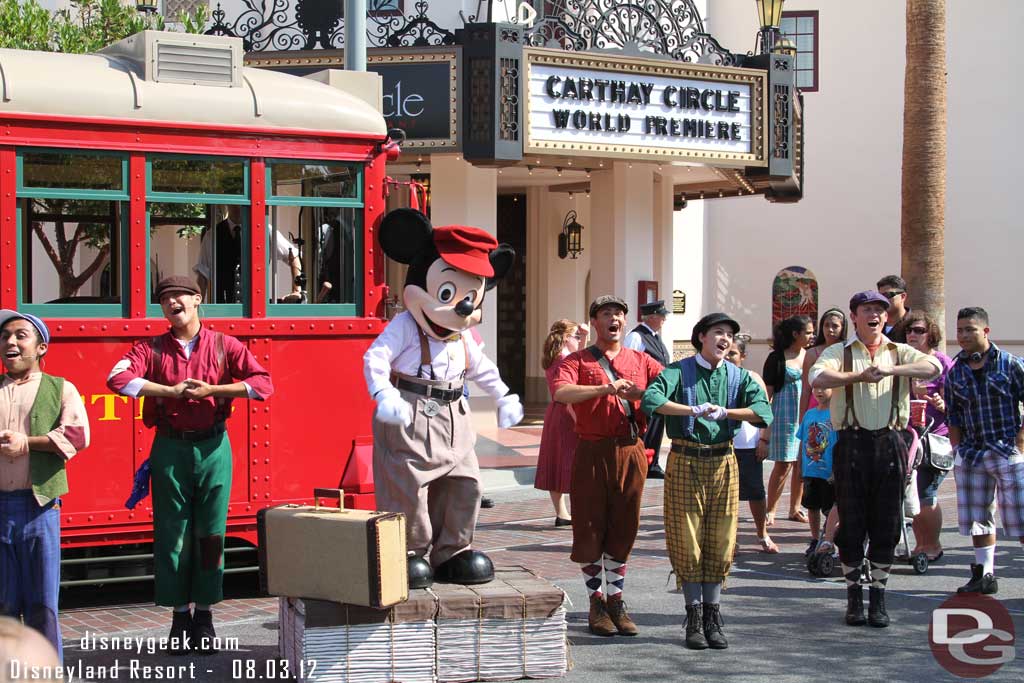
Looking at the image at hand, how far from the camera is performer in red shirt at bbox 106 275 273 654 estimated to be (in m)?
6.43

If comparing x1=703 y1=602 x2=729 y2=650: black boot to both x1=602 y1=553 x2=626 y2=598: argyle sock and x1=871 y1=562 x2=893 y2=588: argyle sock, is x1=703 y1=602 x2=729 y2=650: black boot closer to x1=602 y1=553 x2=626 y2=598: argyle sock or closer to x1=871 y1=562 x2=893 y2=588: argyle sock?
x1=602 y1=553 x2=626 y2=598: argyle sock

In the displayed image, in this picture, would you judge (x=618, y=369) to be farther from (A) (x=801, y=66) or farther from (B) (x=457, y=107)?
(A) (x=801, y=66)

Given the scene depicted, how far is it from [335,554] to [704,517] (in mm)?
2078

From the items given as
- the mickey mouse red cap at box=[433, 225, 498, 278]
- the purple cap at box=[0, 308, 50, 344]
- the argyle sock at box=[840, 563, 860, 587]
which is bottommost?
the argyle sock at box=[840, 563, 860, 587]

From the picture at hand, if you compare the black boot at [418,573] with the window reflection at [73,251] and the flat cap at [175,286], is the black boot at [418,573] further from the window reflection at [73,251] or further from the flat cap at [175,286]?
the window reflection at [73,251]

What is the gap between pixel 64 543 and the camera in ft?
24.2

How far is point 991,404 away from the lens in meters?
8.08

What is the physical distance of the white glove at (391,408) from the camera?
6.08 metres

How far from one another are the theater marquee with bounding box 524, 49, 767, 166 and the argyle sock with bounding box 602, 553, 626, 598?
8.74m

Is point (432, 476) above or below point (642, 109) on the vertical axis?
below

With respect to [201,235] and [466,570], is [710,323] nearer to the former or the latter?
[466,570]

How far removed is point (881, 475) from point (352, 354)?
3.28 m

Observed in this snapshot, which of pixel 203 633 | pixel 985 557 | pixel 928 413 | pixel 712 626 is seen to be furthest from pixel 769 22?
pixel 203 633

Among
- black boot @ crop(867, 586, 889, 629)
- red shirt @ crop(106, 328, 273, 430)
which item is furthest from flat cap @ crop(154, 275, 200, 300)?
black boot @ crop(867, 586, 889, 629)
